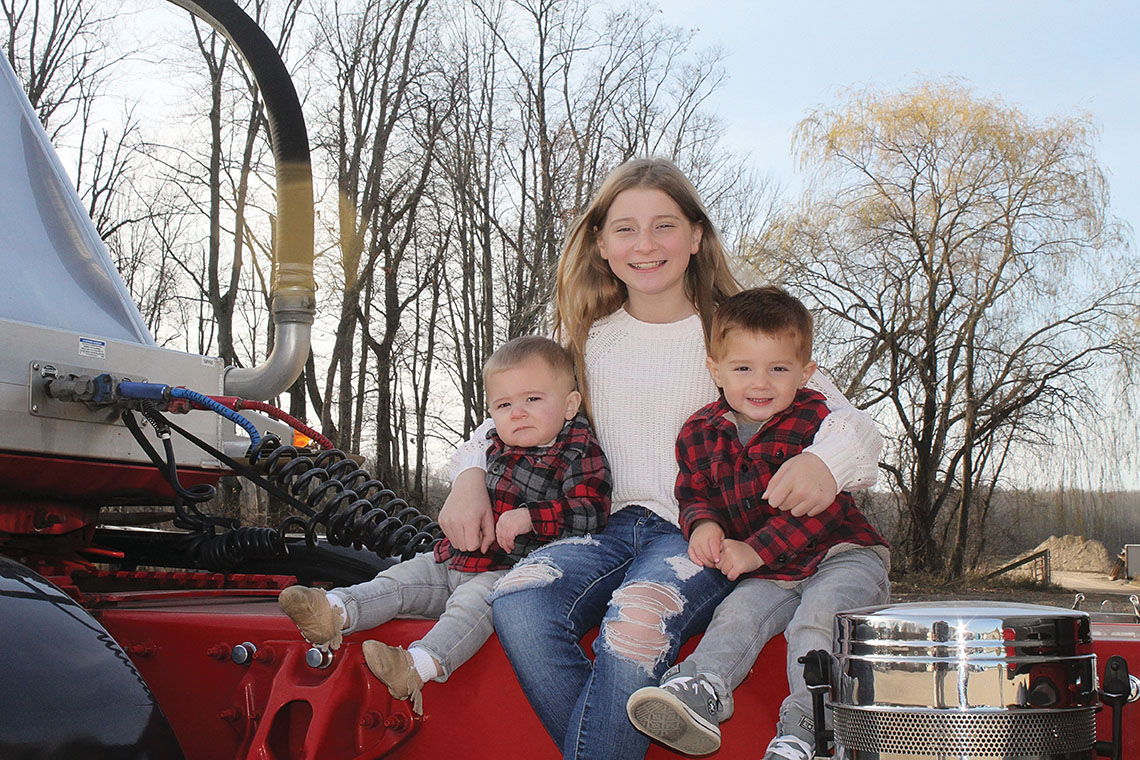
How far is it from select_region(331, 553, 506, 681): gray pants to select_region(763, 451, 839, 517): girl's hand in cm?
64

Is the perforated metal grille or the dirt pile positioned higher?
the perforated metal grille

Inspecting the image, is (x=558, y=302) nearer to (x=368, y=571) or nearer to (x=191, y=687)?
(x=368, y=571)

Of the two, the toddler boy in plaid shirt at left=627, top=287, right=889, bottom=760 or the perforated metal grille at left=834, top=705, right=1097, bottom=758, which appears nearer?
the perforated metal grille at left=834, top=705, right=1097, bottom=758

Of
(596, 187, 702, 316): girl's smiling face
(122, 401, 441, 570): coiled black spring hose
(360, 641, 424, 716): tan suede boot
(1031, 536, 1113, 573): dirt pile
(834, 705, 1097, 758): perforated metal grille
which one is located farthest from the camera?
(1031, 536, 1113, 573): dirt pile

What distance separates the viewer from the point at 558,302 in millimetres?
3008

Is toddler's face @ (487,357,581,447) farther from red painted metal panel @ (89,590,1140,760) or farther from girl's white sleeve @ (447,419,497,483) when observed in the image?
red painted metal panel @ (89,590,1140,760)

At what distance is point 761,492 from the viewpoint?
2.31 meters

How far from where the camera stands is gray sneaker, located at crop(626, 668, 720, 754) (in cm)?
173

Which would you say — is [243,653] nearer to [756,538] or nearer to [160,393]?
[160,393]

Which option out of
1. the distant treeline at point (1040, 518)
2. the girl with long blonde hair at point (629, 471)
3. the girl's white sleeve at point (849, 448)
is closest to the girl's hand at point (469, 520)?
the girl with long blonde hair at point (629, 471)

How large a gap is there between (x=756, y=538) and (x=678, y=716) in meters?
0.53

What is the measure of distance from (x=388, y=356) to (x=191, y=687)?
1726cm

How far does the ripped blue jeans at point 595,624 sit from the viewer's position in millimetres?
1990

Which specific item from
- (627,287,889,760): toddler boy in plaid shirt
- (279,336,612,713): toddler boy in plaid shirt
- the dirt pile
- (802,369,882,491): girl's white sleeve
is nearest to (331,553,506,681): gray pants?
(279,336,612,713): toddler boy in plaid shirt
